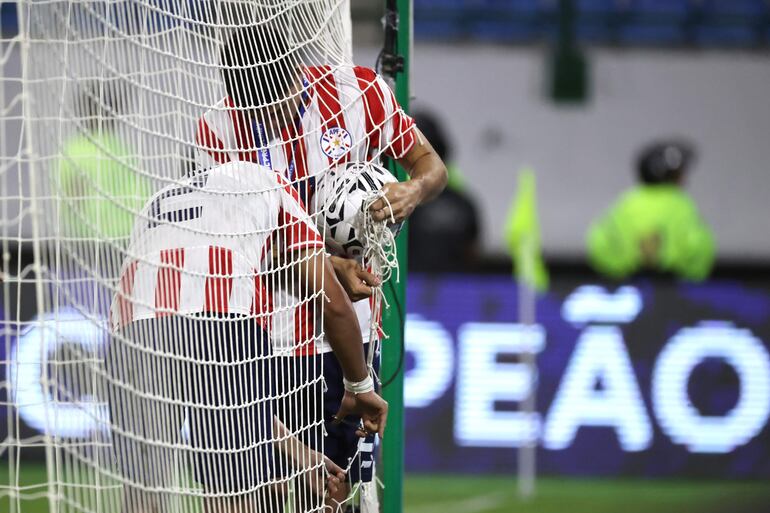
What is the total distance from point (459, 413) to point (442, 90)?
5.59 meters

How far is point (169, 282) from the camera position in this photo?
3133 mm

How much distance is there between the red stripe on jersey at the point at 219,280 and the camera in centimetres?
317

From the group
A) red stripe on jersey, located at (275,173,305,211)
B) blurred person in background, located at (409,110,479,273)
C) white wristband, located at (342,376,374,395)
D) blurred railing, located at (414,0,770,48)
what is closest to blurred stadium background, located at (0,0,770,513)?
blurred person in background, located at (409,110,479,273)

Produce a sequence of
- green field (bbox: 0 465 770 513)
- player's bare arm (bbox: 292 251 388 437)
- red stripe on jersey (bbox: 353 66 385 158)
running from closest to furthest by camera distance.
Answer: player's bare arm (bbox: 292 251 388 437) < red stripe on jersey (bbox: 353 66 385 158) < green field (bbox: 0 465 770 513)

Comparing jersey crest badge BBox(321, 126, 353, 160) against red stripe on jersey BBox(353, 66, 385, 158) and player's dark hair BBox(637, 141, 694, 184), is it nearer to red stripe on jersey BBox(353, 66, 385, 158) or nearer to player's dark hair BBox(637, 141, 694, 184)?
red stripe on jersey BBox(353, 66, 385, 158)

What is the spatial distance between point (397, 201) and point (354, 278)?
0.78 ft

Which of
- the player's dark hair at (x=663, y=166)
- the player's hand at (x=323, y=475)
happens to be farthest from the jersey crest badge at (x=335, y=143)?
the player's dark hair at (x=663, y=166)

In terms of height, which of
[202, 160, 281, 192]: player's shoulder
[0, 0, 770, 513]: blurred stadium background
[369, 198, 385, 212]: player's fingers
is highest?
[202, 160, 281, 192]: player's shoulder

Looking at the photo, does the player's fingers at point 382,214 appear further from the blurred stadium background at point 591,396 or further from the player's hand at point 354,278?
the blurred stadium background at point 591,396

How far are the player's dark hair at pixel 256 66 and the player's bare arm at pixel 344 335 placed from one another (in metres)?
0.45

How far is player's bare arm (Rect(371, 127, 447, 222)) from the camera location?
350 cm

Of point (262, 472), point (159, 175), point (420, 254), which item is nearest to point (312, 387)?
point (262, 472)

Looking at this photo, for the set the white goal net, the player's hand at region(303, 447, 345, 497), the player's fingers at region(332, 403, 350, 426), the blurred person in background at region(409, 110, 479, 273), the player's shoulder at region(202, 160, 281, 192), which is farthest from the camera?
the blurred person in background at region(409, 110, 479, 273)

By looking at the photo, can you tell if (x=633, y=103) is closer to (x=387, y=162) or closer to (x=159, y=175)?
(x=387, y=162)
